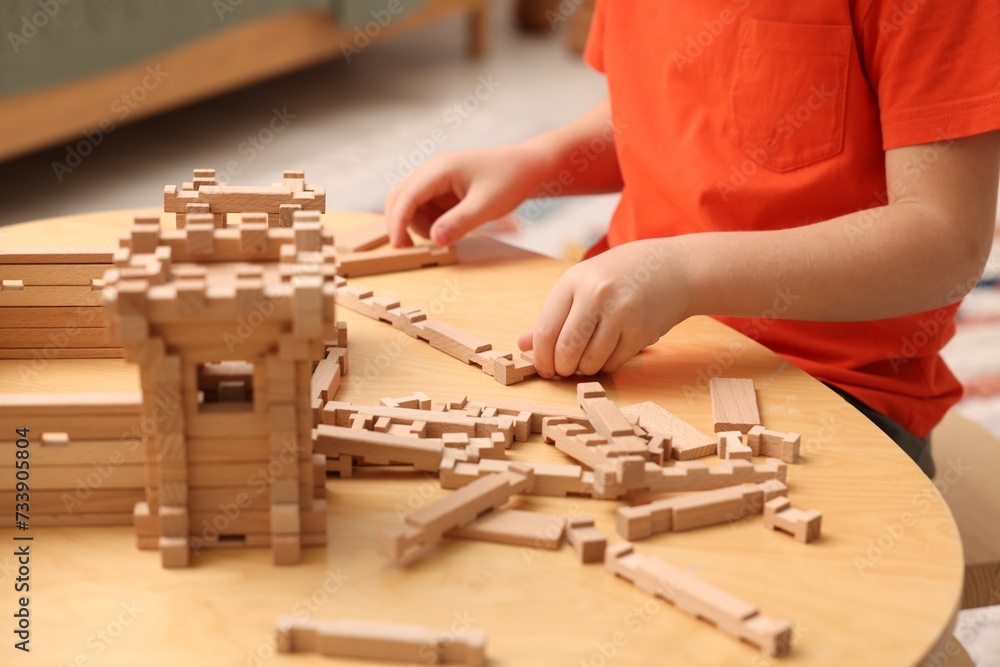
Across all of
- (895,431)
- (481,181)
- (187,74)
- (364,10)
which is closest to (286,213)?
(481,181)

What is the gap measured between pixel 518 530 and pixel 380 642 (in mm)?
149

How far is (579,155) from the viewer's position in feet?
4.71

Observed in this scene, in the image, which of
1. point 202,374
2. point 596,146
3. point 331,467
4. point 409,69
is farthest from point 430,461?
point 409,69

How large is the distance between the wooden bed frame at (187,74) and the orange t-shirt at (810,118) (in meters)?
2.02

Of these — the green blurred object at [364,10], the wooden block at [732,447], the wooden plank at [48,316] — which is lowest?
the wooden block at [732,447]

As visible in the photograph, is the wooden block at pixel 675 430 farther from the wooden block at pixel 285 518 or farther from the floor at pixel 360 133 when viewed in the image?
the floor at pixel 360 133

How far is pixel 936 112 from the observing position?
107 centimetres

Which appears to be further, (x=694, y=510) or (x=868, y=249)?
(x=868, y=249)

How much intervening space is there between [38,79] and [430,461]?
2.36m

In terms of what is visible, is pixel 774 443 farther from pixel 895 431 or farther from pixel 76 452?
pixel 76 452

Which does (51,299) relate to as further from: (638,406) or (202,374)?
(638,406)

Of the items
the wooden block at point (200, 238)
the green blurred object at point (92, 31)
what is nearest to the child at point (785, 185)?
the wooden block at point (200, 238)

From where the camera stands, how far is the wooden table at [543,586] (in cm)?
66

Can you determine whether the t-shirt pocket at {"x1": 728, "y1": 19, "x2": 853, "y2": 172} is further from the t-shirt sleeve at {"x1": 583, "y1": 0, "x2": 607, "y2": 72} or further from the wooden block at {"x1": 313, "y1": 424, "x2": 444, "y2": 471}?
the wooden block at {"x1": 313, "y1": 424, "x2": 444, "y2": 471}
